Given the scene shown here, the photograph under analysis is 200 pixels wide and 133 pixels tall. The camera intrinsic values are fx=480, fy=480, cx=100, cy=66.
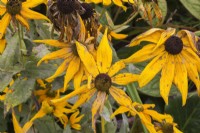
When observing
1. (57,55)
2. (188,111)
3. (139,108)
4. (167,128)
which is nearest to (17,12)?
(57,55)

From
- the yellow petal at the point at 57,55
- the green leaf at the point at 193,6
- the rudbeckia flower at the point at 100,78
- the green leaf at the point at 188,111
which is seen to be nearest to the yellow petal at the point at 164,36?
the rudbeckia flower at the point at 100,78

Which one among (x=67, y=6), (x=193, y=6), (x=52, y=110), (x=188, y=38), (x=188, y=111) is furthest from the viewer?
(x=193, y=6)

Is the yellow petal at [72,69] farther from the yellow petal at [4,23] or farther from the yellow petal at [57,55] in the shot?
the yellow petal at [4,23]

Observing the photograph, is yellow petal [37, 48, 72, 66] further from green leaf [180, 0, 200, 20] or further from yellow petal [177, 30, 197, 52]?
green leaf [180, 0, 200, 20]

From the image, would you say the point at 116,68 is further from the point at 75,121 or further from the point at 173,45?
the point at 75,121

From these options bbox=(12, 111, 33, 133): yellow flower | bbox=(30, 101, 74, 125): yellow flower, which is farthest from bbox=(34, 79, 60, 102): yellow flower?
bbox=(12, 111, 33, 133): yellow flower

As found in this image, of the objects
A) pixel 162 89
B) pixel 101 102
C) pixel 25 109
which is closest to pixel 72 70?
pixel 101 102

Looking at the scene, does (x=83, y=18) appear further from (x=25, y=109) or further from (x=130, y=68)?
(x=25, y=109)
